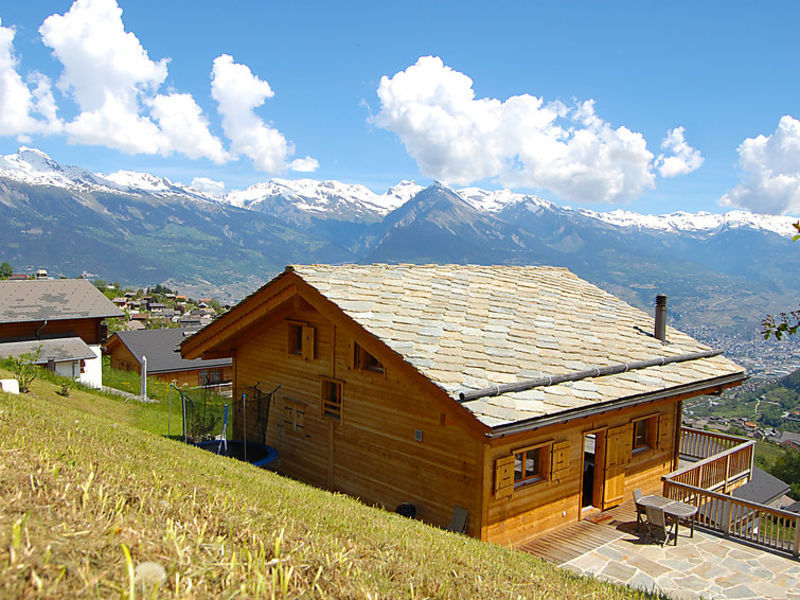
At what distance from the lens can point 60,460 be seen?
4973 mm

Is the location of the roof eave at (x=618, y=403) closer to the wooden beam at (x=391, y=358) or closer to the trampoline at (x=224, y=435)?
the wooden beam at (x=391, y=358)

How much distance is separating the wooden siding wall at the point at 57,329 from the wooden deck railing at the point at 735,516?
38.1 meters

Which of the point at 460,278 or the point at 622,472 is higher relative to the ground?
the point at 460,278

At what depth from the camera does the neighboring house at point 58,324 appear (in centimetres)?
3562

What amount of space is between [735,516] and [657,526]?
5.63 feet

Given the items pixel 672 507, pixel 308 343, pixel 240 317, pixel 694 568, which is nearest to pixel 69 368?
pixel 240 317

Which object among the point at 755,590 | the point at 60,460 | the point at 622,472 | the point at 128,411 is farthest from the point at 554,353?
the point at 128,411

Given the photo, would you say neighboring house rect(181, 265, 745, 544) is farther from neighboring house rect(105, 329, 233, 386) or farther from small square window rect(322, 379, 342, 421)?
neighboring house rect(105, 329, 233, 386)

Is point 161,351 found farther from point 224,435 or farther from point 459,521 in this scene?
point 459,521

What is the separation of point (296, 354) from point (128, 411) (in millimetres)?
12883

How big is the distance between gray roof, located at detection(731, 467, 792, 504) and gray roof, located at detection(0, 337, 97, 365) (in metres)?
36.5

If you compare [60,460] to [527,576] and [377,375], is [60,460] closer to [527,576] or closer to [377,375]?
[527,576]

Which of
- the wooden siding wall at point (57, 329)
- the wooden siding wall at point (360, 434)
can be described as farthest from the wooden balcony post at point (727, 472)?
the wooden siding wall at point (57, 329)

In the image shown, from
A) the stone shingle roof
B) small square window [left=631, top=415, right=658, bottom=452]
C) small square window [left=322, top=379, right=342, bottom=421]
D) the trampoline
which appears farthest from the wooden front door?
the trampoline
